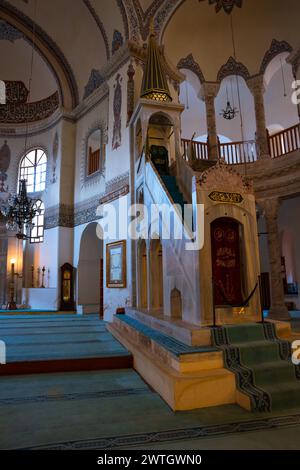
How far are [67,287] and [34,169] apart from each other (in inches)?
216

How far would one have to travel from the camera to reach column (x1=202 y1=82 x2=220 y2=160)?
33.1 feet

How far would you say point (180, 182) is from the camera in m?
6.14

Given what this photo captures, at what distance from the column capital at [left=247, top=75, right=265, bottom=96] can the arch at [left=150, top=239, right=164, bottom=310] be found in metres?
6.96

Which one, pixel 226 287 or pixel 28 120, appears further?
pixel 28 120

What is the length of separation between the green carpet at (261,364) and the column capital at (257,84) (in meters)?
8.75

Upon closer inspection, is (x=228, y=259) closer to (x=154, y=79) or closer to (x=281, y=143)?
(x=154, y=79)

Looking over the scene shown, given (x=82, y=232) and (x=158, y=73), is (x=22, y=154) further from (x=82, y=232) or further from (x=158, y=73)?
(x=158, y=73)

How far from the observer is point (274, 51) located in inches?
390

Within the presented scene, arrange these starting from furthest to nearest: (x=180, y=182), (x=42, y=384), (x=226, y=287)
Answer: (x=180, y=182) < (x=226, y=287) < (x=42, y=384)

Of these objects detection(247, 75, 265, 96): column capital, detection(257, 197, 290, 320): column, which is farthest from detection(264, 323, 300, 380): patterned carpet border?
detection(247, 75, 265, 96): column capital

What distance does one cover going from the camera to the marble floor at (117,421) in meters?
2.13
